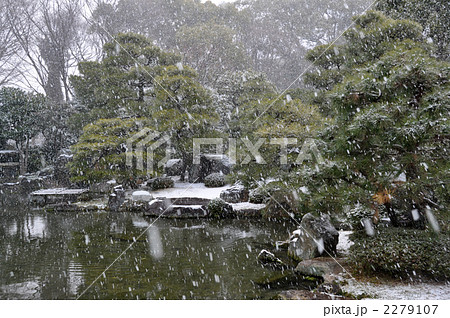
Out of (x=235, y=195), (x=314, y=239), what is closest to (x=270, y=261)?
(x=314, y=239)

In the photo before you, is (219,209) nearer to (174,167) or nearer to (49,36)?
(174,167)

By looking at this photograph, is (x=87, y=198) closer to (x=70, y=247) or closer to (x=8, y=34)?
(x=70, y=247)

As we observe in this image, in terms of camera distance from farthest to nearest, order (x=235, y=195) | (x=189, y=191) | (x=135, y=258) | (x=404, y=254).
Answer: (x=189, y=191)
(x=235, y=195)
(x=135, y=258)
(x=404, y=254)

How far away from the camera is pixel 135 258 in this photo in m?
5.04

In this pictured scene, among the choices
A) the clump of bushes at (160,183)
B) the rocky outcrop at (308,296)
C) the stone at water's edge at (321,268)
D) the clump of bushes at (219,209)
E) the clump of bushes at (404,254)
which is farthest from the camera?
the clump of bushes at (160,183)

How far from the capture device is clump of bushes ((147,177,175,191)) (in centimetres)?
1161

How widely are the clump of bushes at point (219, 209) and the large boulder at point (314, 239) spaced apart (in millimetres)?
3509

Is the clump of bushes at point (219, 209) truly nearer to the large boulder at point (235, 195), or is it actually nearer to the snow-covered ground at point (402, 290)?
the large boulder at point (235, 195)

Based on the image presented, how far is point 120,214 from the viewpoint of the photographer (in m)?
9.09

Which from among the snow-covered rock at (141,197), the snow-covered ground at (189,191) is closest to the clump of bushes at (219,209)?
Result: the snow-covered ground at (189,191)

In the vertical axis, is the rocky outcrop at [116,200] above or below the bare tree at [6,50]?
below

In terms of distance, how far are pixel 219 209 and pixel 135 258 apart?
3564 mm

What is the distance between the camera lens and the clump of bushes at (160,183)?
11.6 metres
